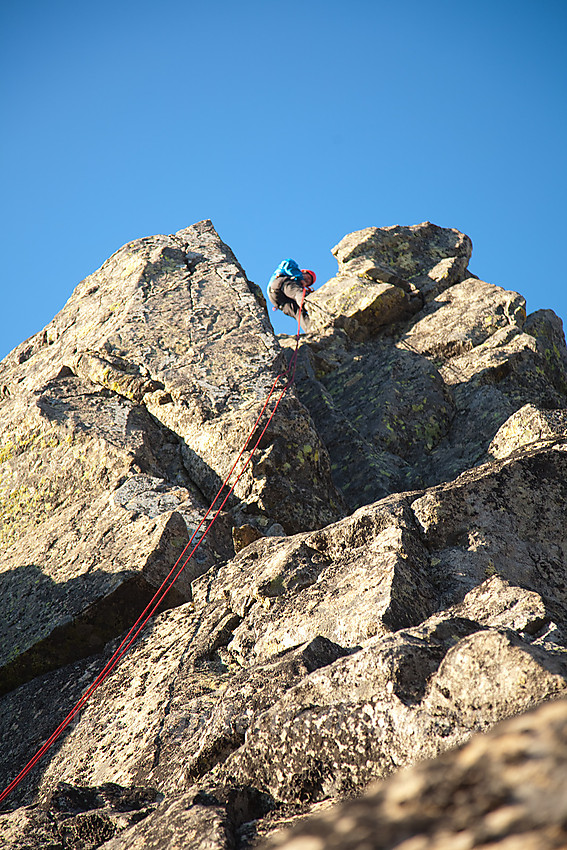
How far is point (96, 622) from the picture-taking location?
9195mm

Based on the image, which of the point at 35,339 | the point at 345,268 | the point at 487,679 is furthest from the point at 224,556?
the point at 345,268

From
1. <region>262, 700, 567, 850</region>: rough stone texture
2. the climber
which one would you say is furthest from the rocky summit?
the climber

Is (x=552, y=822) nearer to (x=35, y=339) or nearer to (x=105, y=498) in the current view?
(x=105, y=498)

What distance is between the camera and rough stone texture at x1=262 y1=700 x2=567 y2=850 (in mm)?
1805

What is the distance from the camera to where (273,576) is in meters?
7.84

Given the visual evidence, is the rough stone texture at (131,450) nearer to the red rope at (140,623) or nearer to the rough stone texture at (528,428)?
the red rope at (140,623)

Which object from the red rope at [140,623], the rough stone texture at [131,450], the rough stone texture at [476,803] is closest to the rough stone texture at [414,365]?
the rough stone texture at [131,450]

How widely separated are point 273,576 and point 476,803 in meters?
5.95

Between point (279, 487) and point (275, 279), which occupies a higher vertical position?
point (275, 279)

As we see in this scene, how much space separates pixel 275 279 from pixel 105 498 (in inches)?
491

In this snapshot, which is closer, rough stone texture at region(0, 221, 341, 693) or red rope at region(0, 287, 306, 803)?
red rope at region(0, 287, 306, 803)

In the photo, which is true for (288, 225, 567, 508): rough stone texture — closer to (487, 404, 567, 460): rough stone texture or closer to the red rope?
(487, 404, 567, 460): rough stone texture

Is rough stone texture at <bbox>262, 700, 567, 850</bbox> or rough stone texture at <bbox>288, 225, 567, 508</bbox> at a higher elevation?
rough stone texture at <bbox>288, 225, 567, 508</bbox>

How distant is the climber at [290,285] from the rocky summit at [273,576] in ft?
6.38
